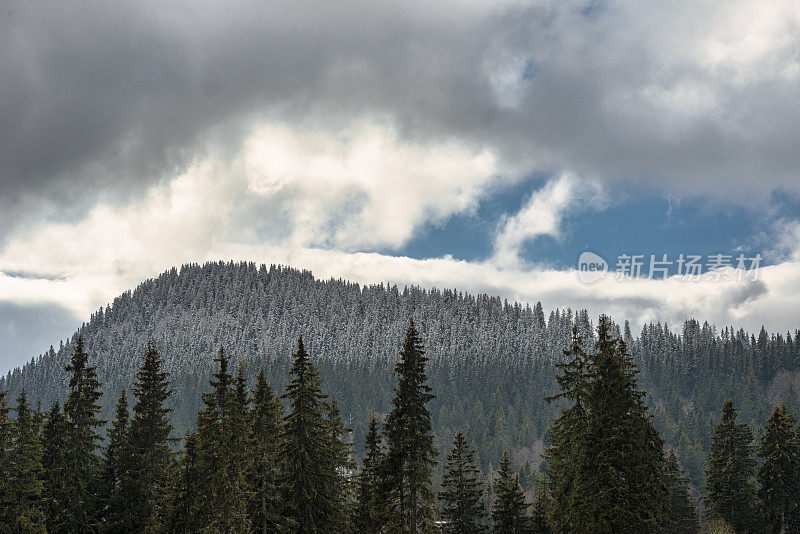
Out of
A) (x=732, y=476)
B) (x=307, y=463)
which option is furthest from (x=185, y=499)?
(x=732, y=476)

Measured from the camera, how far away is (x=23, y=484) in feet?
134

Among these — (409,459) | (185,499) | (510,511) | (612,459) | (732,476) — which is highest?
(612,459)

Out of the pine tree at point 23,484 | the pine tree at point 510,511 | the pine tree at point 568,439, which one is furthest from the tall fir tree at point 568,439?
the pine tree at point 23,484

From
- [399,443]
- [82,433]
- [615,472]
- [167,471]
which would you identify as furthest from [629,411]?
[82,433]

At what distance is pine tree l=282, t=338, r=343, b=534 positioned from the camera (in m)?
41.6

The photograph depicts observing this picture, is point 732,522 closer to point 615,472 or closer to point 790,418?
point 790,418

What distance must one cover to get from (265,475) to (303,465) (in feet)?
8.14

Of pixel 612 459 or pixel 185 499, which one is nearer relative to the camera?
pixel 612 459

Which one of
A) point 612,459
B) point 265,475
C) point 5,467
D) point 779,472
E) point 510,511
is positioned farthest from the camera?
point 779,472

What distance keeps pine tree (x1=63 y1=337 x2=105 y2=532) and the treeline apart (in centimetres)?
9

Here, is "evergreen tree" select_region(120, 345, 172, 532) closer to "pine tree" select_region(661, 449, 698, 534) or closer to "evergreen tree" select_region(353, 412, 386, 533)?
"evergreen tree" select_region(353, 412, 386, 533)

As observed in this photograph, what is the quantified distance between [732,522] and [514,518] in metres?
20.6

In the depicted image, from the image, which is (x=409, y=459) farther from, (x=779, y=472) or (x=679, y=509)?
(x=679, y=509)

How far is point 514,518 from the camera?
5459 centimetres
